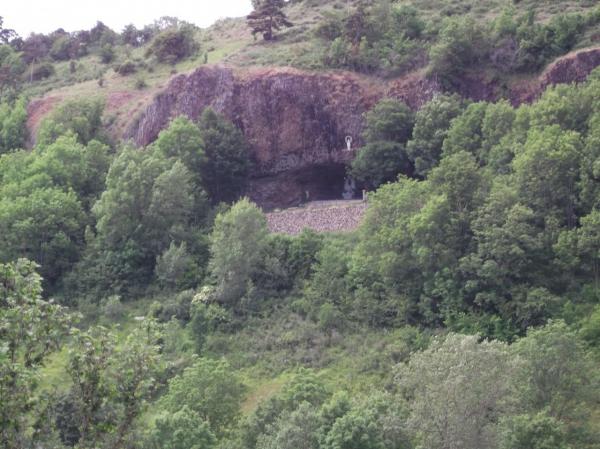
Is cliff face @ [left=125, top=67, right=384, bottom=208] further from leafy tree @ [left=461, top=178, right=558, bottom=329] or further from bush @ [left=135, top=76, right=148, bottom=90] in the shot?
leafy tree @ [left=461, top=178, right=558, bottom=329]

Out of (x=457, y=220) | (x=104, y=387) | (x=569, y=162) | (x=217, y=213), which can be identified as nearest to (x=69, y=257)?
(x=217, y=213)

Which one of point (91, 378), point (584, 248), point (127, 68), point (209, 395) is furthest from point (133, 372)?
point (127, 68)

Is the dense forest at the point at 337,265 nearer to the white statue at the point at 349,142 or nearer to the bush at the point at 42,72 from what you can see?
the white statue at the point at 349,142

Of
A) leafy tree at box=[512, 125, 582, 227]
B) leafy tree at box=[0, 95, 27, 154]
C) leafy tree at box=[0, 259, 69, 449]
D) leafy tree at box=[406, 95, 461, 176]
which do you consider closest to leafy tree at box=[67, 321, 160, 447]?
leafy tree at box=[0, 259, 69, 449]

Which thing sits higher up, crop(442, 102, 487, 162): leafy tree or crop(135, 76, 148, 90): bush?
crop(135, 76, 148, 90): bush

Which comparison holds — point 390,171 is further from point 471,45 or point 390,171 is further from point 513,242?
point 513,242

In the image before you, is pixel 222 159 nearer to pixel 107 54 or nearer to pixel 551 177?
pixel 551 177

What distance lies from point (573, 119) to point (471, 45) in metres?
10.6

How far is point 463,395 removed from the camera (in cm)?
2728

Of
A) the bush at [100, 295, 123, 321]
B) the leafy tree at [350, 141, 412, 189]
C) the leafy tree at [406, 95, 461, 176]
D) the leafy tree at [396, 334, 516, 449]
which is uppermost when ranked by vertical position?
the leafy tree at [406, 95, 461, 176]

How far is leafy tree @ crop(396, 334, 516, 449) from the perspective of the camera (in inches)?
1065

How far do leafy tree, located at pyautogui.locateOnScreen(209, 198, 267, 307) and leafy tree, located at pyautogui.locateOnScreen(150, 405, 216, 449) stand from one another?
13164mm

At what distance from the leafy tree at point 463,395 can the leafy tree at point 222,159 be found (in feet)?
80.4

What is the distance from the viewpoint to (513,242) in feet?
120
